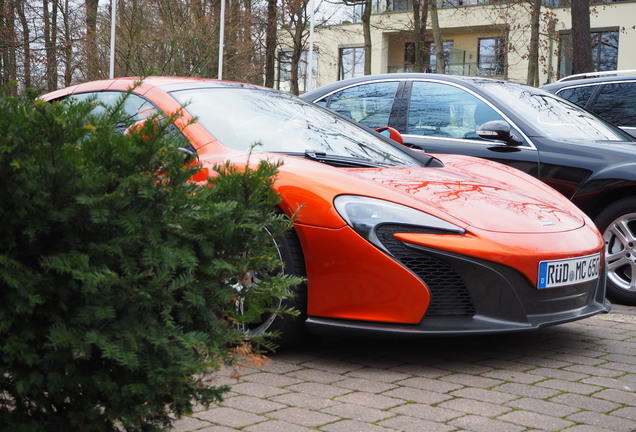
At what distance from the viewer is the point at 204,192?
7.59 ft

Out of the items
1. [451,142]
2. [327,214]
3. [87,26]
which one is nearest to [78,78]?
[87,26]

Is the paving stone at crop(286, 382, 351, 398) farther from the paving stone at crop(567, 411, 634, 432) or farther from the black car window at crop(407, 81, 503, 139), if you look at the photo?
the black car window at crop(407, 81, 503, 139)

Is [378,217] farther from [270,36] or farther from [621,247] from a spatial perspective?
[270,36]

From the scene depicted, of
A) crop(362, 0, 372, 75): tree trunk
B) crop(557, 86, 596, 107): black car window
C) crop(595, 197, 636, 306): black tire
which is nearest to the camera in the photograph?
crop(595, 197, 636, 306): black tire

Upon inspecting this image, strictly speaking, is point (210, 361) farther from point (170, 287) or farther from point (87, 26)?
point (87, 26)

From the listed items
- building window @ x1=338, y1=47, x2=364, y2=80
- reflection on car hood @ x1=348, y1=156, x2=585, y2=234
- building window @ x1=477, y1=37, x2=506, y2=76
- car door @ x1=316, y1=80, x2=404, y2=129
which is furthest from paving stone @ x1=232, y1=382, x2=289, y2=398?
building window @ x1=338, y1=47, x2=364, y2=80

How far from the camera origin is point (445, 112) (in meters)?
7.29

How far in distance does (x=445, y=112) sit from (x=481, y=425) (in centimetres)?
→ 423

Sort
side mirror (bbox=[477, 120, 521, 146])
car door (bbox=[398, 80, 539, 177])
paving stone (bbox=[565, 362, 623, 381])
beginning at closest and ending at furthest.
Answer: paving stone (bbox=[565, 362, 623, 381]) < side mirror (bbox=[477, 120, 521, 146]) < car door (bbox=[398, 80, 539, 177])

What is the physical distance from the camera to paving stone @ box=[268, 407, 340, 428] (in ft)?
11.2

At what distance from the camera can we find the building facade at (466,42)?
42.4 meters

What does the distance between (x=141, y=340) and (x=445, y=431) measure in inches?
63.1

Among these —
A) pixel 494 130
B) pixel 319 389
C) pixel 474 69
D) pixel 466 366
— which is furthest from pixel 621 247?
pixel 474 69

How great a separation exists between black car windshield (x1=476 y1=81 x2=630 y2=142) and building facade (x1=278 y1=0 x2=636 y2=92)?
1213 inches
